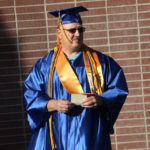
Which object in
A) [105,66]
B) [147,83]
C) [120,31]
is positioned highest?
[120,31]

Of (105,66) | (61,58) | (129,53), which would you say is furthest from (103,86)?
(129,53)

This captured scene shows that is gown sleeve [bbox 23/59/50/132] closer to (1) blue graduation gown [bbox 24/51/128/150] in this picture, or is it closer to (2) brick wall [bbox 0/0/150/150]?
(1) blue graduation gown [bbox 24/51/128/150]

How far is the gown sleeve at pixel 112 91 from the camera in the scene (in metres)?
3.43

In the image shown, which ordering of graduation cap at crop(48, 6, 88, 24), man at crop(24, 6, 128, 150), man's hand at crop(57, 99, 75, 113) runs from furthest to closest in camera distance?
graduation cap at crop(48, 6, 88, 24)
man at crop(24, 6, 128, 150)
man's hand at crop(57, 99, 75, 113)

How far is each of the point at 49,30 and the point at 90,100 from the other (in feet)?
6.23

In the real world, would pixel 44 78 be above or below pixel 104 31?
below

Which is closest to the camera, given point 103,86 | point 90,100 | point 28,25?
point 90,100

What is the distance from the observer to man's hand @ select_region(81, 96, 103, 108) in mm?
3256

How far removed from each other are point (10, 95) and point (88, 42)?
3.98 feet

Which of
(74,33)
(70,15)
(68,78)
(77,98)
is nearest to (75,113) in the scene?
(77,98)

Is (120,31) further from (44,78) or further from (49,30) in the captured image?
(44,78)

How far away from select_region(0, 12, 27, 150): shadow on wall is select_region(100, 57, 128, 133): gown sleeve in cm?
174

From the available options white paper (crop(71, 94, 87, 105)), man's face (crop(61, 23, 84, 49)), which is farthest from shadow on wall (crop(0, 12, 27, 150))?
white paper (crop(71, 94, 87, 105))

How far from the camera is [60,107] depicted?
3277mm
